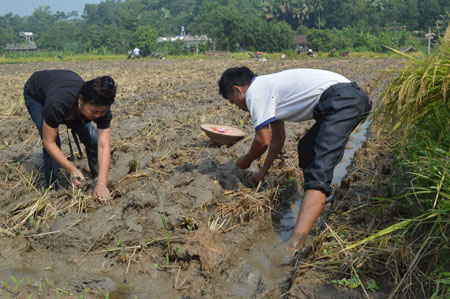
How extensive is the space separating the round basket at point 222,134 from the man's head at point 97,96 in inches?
77.6

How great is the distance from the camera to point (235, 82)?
355 cm

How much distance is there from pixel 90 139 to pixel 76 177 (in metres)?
0.74

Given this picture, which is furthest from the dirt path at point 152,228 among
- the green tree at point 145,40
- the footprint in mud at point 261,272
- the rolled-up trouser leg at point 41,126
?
the green tree at point 145,40

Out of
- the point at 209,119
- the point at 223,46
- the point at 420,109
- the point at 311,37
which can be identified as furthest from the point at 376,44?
the point at 420,109

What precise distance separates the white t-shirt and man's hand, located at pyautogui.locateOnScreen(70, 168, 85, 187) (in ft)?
5.37

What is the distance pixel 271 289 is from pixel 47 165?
267 centimetres

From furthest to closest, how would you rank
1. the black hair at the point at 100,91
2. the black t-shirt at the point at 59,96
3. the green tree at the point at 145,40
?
the green tree at the point at 145,40 < the black t-shirt at the point at 59,96 < the black hair at the point at 100,91

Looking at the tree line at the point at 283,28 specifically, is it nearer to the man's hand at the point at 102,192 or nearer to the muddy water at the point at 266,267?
the muddy water at the point at 266,267

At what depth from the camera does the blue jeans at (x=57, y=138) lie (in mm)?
4133

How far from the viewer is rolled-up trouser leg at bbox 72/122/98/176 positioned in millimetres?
4305

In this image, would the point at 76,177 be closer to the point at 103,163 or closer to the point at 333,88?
the point at 103,163

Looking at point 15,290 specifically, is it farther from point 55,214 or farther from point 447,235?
point 447,235

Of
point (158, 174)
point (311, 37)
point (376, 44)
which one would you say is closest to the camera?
point (158, 174)

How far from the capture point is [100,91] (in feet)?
11.0
